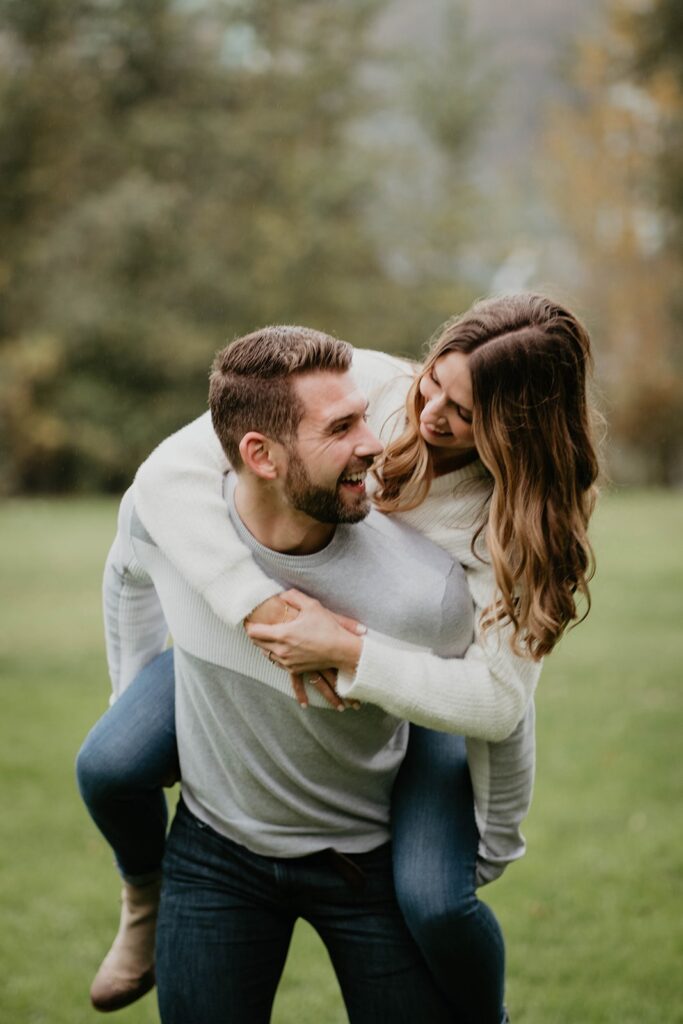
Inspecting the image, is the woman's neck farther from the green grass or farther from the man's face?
the green grass

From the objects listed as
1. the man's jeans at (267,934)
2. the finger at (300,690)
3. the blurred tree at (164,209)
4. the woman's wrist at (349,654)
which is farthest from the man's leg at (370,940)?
the blurred tree at (164,209)

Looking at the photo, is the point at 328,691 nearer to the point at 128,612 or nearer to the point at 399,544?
the point at 399,544

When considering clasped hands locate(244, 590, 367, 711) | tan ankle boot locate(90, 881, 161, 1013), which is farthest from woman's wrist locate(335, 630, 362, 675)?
tan ankle boot locate(90, 881, 161, 1013)

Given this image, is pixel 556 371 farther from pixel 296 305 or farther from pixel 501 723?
pixel 296 305

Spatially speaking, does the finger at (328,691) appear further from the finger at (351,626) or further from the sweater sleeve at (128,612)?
the sweater sleeve at (128,612)

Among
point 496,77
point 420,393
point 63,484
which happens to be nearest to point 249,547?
point 420,393

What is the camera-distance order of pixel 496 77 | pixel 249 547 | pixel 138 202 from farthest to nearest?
pixel 496 77 < pixel 138 202 < pixel 249 547

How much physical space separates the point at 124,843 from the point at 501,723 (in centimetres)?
102

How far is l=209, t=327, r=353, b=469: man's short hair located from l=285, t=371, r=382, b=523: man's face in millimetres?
24

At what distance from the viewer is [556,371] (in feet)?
8.36

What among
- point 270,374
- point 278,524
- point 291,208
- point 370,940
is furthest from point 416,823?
point 291,208

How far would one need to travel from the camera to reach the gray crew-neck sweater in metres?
2.50

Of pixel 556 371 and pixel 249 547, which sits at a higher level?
pixel 556 371

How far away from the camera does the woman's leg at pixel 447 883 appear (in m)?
2.46
